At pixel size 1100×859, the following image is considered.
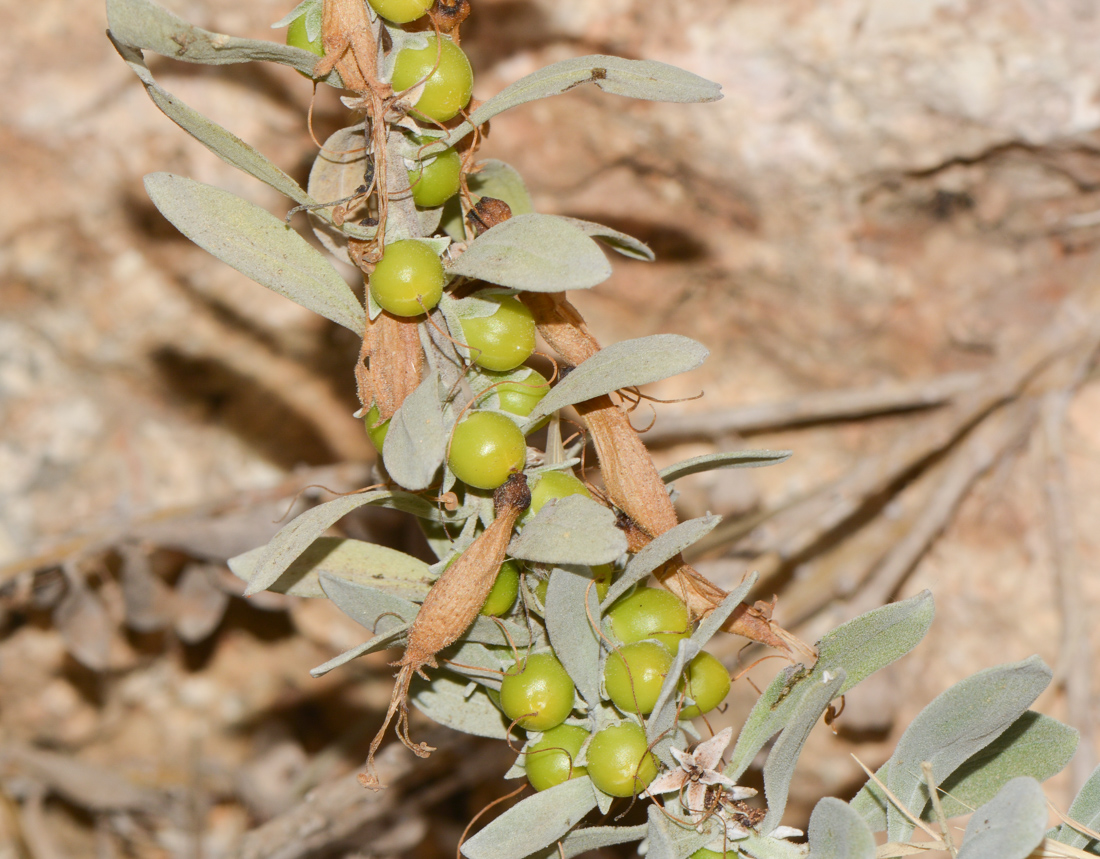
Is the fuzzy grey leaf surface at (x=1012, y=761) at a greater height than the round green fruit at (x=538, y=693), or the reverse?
the round green fruit at (x=538, y=693)

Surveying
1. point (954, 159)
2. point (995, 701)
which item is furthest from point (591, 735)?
point (954, 159)

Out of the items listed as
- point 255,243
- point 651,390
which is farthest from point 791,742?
point 651,390

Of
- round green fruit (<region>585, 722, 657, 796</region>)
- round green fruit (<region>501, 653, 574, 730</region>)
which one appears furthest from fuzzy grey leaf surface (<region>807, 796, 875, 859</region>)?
round green fruit (<region>501, 653, 574, 730</region>)

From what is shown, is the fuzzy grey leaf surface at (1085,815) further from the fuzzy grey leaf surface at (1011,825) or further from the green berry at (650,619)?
the green berry at (650,619)

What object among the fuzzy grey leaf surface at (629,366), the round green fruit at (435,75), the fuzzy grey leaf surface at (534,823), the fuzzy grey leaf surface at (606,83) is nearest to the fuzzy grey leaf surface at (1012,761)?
the fuzzy grey leaf surface at (534,823)

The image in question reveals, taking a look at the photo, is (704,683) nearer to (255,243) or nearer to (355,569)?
(355,569)
